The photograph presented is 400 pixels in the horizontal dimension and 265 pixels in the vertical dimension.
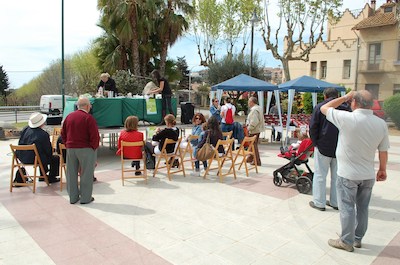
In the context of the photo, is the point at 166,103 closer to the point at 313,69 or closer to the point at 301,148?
the point at 301,148

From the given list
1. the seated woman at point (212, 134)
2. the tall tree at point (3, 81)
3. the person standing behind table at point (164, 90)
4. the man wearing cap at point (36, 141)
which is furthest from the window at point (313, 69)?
the tall tree at point (3, 81)

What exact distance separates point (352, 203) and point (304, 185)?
2183mm

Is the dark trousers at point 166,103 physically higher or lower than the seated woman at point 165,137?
higher

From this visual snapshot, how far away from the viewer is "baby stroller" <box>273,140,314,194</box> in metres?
5.52

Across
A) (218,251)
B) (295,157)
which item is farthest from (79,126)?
(295,157)

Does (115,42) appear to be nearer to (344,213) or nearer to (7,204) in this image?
(7,204)

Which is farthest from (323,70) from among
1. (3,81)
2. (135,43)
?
(3,81)

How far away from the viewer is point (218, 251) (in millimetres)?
3469

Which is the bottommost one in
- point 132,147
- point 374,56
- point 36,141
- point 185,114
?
point 132,147

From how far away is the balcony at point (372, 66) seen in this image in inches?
1096

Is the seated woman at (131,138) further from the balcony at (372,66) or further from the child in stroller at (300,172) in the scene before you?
the balcony at (372,66)

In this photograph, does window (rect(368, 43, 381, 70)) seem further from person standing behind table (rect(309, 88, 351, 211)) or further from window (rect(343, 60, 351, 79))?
person standing behind table (rect(309, 88, 351, 211))

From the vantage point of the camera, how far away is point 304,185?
5.55 meters

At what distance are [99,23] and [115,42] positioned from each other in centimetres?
138
